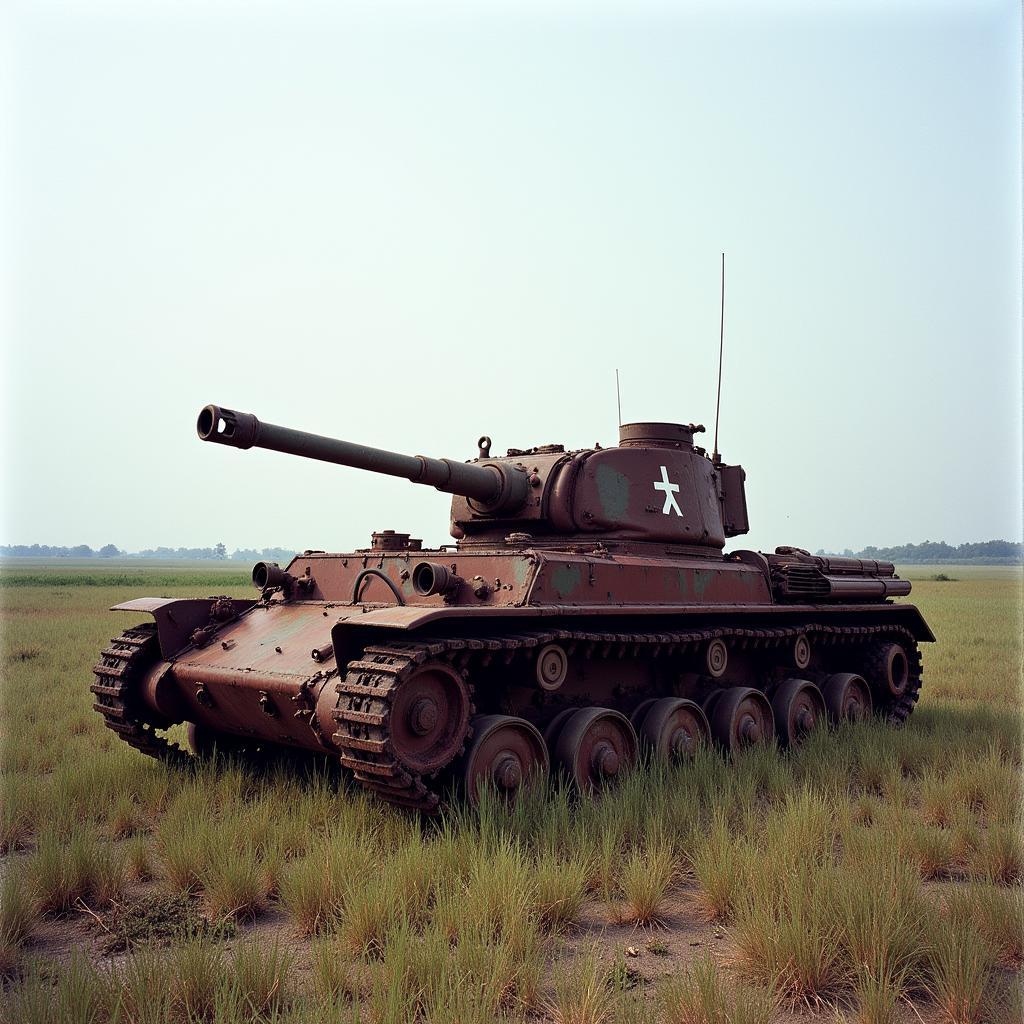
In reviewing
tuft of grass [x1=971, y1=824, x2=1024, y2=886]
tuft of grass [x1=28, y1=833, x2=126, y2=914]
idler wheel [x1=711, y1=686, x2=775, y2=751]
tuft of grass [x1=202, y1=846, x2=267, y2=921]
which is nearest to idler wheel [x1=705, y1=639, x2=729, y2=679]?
idler wheel [x1=711, y1=686, x2=775, y2=751]

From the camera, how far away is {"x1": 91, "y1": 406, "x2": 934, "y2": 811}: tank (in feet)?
21.5

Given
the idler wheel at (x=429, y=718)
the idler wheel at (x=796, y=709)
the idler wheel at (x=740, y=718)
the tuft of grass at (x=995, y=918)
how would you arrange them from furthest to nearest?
the idler wheel at (x=796, y=709) → the idler wheel at (x=740, y=718) → the idler wheel at (x=429, y=718) → the tuft of grass at (x=995, y=918)

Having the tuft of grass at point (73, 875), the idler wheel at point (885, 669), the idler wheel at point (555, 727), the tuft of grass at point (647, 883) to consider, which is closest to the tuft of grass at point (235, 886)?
the tuft of grass at point (73, 875)

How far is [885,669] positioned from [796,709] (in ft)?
7.80

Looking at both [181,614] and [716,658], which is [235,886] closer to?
[181,614]

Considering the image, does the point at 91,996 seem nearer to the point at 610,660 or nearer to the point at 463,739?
the point at 463,739

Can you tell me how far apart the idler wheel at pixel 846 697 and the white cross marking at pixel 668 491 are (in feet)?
11.3

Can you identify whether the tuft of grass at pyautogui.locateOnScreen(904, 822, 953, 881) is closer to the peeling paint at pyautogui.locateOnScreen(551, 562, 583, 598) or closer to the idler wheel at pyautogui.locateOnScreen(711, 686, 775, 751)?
the idler wheel at pyautogui.locateOnScreen(711, 686, 775, 751)

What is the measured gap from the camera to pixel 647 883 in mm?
5520

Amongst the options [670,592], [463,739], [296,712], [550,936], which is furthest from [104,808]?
[670,592]

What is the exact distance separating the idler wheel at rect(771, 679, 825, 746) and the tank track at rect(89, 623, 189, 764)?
6.43 m

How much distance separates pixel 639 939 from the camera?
522 cm

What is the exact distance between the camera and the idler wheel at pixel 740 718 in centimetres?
941

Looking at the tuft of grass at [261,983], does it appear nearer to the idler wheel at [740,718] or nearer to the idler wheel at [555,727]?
the idler wheel at [555,727]
